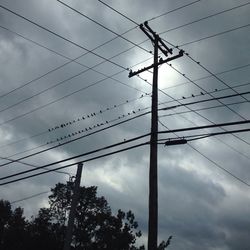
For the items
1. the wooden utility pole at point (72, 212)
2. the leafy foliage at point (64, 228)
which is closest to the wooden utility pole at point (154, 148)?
the wooden utility pole at point (72, 212)

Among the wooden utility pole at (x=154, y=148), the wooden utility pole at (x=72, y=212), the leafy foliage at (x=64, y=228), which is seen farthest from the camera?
the leafy foliage at (x=64, y=228)

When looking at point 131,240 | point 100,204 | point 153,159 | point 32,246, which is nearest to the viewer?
point 153,159

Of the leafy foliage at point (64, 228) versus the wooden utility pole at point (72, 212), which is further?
the leafy foliage at point (64, 228)

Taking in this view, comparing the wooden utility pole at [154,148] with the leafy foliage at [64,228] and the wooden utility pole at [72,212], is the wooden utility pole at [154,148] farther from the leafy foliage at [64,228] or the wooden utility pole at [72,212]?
the leafy foliage at [64,228]

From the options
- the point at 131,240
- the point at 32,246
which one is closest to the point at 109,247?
the point at 131,240

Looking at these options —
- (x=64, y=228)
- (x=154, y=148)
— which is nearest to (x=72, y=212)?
(x=154, y=148)

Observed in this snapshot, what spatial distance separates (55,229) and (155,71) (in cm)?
4770

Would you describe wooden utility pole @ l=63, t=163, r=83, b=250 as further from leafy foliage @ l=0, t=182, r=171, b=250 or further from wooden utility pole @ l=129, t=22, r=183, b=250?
leafy foliage @ l=0, t=182, r=171, b=250

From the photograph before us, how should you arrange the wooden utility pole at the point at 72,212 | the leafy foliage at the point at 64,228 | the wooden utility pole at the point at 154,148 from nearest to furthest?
the wooden utility pole at the point at 154,148, the wooden utility pole at the point at 72,212, the leafy foliage at the point at 64,228

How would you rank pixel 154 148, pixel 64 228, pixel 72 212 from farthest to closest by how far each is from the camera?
pixel 64 228
pixel 72 212
pixel 154 148

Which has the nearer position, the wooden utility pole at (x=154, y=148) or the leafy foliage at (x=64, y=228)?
the wooden utility pole at (x=154, y=148)

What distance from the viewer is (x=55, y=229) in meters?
59.0

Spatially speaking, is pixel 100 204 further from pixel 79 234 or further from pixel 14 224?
pixel 14 224

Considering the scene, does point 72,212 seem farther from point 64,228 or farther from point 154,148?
point 64,228
